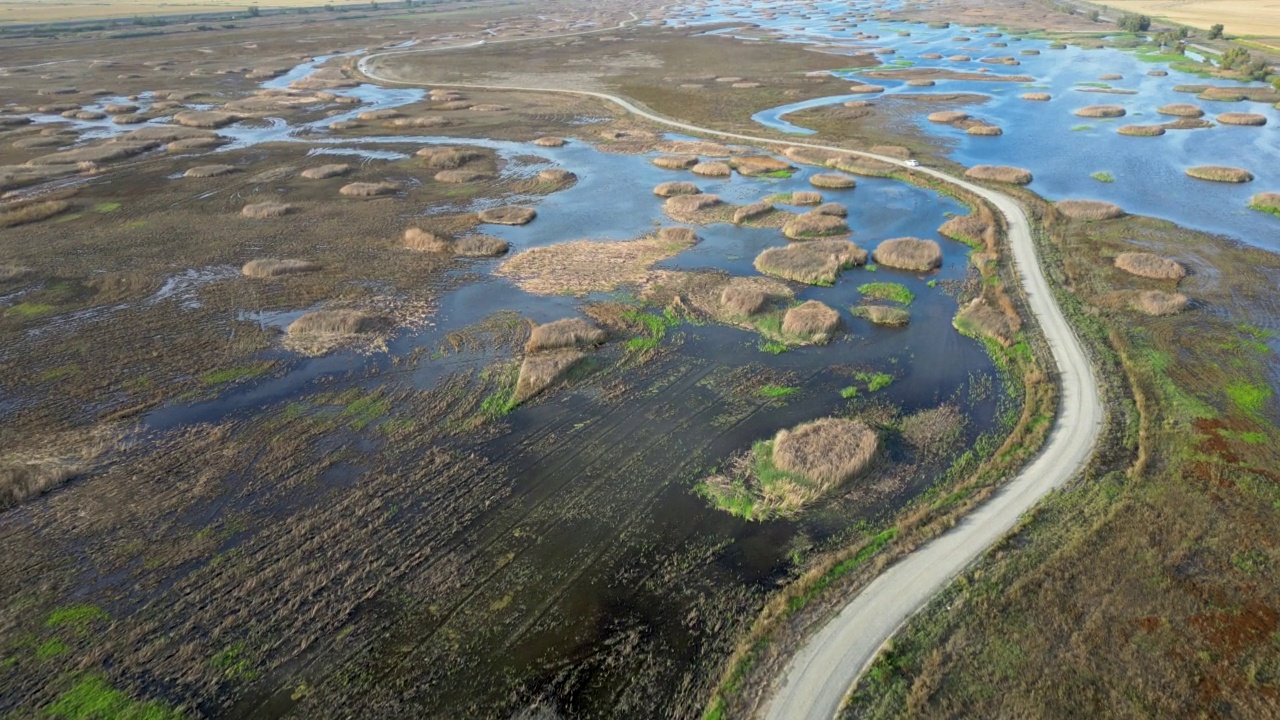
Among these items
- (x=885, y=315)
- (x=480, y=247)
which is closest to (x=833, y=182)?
(x=885, y=315)

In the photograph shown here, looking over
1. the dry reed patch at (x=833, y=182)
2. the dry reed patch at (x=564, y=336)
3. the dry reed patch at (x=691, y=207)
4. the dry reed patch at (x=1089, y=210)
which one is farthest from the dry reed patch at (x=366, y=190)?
the dry reed patch at (x=1089, y=210)

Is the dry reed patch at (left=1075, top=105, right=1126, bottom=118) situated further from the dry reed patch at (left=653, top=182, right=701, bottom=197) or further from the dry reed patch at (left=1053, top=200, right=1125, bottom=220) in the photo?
the dry reed patch at (left=653, top=182, right=701, bottom=197)

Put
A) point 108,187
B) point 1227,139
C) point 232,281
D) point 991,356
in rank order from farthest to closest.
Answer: point 1227,139 → point 108,187 → point 232,281 → point 991,356

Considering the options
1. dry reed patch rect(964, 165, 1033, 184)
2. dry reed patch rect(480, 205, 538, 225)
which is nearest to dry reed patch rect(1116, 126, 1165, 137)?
dry reed patch rect(964, 165, 1033, 184)

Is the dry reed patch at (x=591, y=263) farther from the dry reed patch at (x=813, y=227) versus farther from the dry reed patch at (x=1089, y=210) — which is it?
the dry reed patch at (x=1089, y=210)

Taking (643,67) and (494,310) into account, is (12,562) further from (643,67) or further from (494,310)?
(643,67)

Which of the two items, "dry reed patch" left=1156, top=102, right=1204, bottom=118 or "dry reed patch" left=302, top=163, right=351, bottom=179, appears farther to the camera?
"dry reed patch" left=1156, top=102, right=1204, bottom=118

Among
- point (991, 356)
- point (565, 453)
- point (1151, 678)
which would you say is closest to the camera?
point (1151, 678)

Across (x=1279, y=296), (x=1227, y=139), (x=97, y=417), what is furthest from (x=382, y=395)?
(x=1227, y=139)
